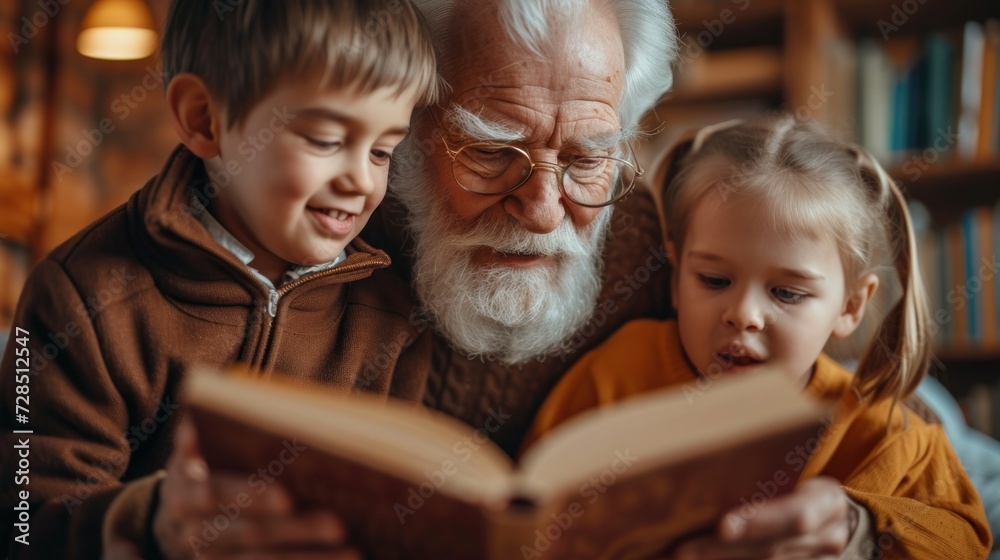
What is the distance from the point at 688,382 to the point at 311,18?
841 mm

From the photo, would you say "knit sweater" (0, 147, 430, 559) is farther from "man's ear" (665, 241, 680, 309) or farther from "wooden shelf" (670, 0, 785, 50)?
"wooden shelf" (670, 0, 785, 50)

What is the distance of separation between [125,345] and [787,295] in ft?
3.10

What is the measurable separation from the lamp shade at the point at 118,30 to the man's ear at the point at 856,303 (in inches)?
80.2

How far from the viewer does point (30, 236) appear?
3.58 meters

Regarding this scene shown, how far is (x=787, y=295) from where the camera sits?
1373 millimetres

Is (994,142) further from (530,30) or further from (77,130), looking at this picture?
(77,130)

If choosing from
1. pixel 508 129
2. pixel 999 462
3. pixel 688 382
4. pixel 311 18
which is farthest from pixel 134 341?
pixel 999 462

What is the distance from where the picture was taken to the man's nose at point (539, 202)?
1398mm

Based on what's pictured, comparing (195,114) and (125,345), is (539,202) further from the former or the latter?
(125,345)

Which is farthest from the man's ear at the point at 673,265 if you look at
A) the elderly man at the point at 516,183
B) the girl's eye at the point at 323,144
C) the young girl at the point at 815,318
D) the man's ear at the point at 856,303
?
the girl's eye at the point at 323,144

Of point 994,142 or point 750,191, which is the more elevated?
point 750,191

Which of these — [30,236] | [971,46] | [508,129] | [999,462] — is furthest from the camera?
[30,236]

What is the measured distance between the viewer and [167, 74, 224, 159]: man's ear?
1.14m

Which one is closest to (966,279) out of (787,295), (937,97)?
(937,97)
